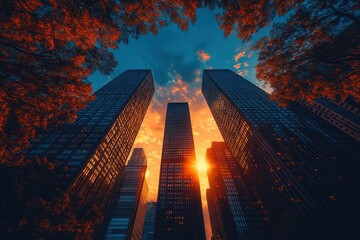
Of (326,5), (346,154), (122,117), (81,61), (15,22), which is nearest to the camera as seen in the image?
(15,22)

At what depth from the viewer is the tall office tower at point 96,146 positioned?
49.7m

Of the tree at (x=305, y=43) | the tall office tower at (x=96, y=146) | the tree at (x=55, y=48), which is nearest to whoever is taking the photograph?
the tree at (x=55, y=48)

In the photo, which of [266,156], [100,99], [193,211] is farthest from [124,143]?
Result: [266,156]

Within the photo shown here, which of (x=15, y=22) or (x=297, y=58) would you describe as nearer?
(x=15, y=22)

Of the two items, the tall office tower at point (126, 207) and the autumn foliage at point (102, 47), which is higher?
the tall office tower at point (126, 207)

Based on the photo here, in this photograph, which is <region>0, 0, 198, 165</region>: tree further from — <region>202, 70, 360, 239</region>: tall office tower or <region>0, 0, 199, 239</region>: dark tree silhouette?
<region>202, 70, 360, 239</region>: tall office tower

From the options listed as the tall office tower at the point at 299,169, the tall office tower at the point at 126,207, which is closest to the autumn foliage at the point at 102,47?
the tall office tower at the point at 299,169

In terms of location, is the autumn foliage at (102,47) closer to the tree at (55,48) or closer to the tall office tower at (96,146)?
the tree at (55,48)

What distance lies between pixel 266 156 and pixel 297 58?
51405mm

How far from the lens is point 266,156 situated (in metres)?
52.3

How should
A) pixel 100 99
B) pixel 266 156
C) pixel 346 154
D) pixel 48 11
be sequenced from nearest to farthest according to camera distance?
pixel 48 11
pixel 346 154
pixel 266 156
pixel 100 99

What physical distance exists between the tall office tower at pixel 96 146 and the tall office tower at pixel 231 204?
65790 millimetres

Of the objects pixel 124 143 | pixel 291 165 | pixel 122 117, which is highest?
pixel 122 117

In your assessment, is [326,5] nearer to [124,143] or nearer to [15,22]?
[15,22]
